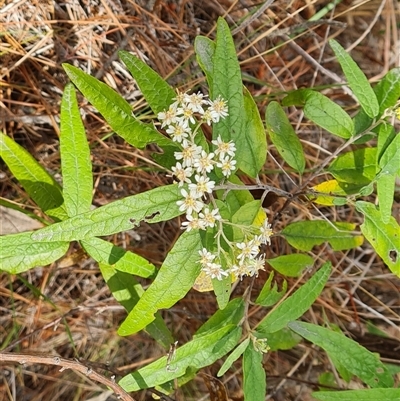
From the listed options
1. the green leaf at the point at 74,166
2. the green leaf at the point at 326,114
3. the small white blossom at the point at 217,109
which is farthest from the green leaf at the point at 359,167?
the green leaf at the point at 74,166

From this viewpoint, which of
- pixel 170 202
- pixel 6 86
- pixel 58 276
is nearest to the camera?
pixel 170 202

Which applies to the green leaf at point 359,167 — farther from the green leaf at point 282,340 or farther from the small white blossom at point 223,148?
the green leaf at point 282,340

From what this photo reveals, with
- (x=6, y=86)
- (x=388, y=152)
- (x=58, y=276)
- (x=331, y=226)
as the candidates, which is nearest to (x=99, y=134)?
(x=6, y=86)

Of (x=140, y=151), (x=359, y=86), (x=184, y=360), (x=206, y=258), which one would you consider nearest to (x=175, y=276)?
(x=206, y=258)

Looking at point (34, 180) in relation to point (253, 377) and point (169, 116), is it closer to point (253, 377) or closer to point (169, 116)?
point (169, 116)

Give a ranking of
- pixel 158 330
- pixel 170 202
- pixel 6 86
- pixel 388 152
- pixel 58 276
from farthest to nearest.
Result: pixel 58 276 < pixel 6 86 < pixel 158 330 < pixel 388 152 < pixel 170 202

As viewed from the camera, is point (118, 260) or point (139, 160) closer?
point (118, 260)

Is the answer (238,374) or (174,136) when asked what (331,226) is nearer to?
(174,136)
